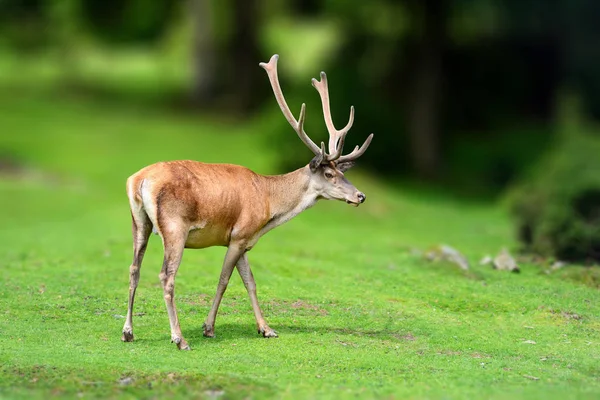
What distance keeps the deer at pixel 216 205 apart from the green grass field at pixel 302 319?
27.3 inches

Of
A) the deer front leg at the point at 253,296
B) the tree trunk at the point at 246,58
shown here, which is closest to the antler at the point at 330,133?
the deer front leg at the point at 253,296

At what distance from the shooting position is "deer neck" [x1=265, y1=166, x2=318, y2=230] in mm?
11586

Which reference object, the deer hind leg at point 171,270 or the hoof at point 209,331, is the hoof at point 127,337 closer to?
the deer hind leg at point 171,270

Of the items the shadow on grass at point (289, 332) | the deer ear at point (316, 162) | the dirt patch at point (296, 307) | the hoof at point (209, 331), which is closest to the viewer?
the hoof at point (209, 331)

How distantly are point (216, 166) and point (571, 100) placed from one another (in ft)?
84.6

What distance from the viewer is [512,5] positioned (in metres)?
32.4

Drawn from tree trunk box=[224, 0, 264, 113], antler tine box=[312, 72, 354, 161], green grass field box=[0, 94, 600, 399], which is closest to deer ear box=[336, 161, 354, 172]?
antler tine box=[312, 72, 354, 161]

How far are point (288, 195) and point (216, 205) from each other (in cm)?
108

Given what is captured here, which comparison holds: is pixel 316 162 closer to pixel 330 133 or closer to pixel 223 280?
pixel 330 133

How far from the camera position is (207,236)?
1102 cm

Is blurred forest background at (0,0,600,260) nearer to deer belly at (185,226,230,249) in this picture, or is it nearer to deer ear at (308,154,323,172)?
deer ear at (308,154,323,172)

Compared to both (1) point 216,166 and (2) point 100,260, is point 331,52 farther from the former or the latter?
(1) point 216,166

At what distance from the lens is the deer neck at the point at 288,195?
1159 centimetres

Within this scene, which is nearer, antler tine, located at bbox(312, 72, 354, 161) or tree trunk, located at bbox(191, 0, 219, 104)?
antler tine, located at bbox(312, 72, 354, 161)
